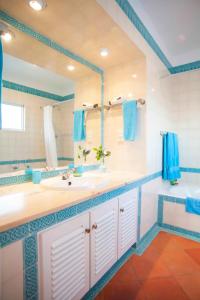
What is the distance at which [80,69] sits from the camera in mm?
2098

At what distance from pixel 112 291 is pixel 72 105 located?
6.26 ft

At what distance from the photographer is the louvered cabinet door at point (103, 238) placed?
131cm

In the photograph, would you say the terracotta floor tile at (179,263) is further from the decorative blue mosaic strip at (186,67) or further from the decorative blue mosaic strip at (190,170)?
the decorative blue mosaic strip at (186,67)

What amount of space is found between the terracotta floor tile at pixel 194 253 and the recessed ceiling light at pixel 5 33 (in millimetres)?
2864

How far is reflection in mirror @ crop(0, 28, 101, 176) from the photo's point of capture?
1.46m

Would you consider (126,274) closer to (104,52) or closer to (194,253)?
(194,253)

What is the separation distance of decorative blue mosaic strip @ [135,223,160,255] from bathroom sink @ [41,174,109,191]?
103cm

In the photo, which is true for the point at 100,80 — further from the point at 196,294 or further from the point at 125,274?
the point at 196,294

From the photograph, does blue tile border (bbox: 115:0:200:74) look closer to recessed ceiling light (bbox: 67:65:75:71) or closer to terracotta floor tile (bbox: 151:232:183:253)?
recessed ceiling light (bbox: 67:65:75:71)

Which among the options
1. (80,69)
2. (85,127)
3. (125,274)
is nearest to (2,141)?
(85,127)

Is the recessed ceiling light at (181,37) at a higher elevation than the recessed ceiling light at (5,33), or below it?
higher

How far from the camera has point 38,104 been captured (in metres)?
1.65

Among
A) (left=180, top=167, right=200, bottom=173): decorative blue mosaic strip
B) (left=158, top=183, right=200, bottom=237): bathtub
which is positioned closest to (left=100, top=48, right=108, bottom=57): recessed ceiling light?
(left=158, top=183, right=200, bottom=237): bathtub

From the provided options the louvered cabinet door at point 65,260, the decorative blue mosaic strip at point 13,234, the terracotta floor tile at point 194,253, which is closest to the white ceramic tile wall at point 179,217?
the terracotta floor tile at point 194,253
